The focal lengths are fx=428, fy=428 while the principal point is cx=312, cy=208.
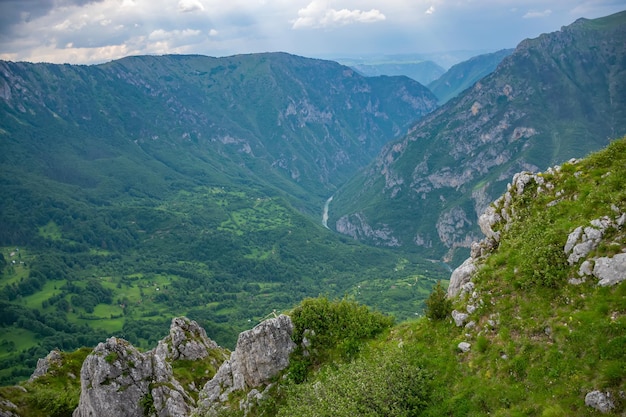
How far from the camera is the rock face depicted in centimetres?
4738

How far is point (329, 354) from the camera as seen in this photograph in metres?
46.1

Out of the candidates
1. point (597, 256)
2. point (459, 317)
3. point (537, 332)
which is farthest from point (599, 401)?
point (459, 317)

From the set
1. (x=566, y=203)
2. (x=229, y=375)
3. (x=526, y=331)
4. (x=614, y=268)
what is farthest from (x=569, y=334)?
(x=229, y=375)

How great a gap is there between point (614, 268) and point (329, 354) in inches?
1093

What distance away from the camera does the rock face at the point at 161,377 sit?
4738 centimetres

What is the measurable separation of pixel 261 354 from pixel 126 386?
2214 centimetres

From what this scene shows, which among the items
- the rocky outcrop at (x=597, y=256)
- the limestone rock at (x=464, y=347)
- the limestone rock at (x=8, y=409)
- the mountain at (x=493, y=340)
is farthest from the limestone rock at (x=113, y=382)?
the rocky outcrop at (x=597, y=256)

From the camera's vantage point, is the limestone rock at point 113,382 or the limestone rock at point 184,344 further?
the limestone rock at point 184,344

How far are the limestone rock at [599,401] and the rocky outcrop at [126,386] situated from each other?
1877 inches

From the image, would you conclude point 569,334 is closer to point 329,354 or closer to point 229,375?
point 329,354

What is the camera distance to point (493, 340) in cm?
3291

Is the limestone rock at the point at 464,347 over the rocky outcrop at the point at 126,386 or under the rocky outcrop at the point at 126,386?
over

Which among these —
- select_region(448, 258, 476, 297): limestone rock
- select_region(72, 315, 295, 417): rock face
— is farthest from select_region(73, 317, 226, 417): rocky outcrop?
select_region(448, 258, 476, 297): limestone rock

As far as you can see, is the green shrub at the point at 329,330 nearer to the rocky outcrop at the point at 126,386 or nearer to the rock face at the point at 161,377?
the rock face at the point at 161,377
